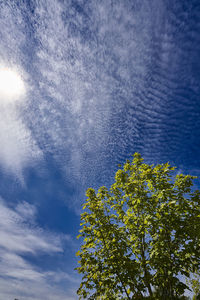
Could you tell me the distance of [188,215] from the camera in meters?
7.59

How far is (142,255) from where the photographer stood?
8758 mm

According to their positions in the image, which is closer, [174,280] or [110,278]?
[174,280]

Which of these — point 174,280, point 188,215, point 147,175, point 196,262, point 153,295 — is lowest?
Result: point 153,295

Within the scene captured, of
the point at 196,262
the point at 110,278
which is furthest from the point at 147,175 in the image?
the point at 110,278

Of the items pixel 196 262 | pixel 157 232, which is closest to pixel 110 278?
pixel 157 232

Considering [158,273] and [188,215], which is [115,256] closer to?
[158,273]

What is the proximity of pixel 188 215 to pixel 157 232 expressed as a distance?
160 centimetres

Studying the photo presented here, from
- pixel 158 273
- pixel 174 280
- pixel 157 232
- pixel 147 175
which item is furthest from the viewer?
pixel 147 175

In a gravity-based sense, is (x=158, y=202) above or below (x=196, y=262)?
above

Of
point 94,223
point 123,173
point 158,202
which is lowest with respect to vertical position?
point 94,223

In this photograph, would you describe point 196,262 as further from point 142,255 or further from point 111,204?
point 111,204

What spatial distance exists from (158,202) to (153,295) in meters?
3.86

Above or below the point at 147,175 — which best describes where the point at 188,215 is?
below

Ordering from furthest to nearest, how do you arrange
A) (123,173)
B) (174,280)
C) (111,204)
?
1. (123,173)
2. (111,204)
3. (174,280)
